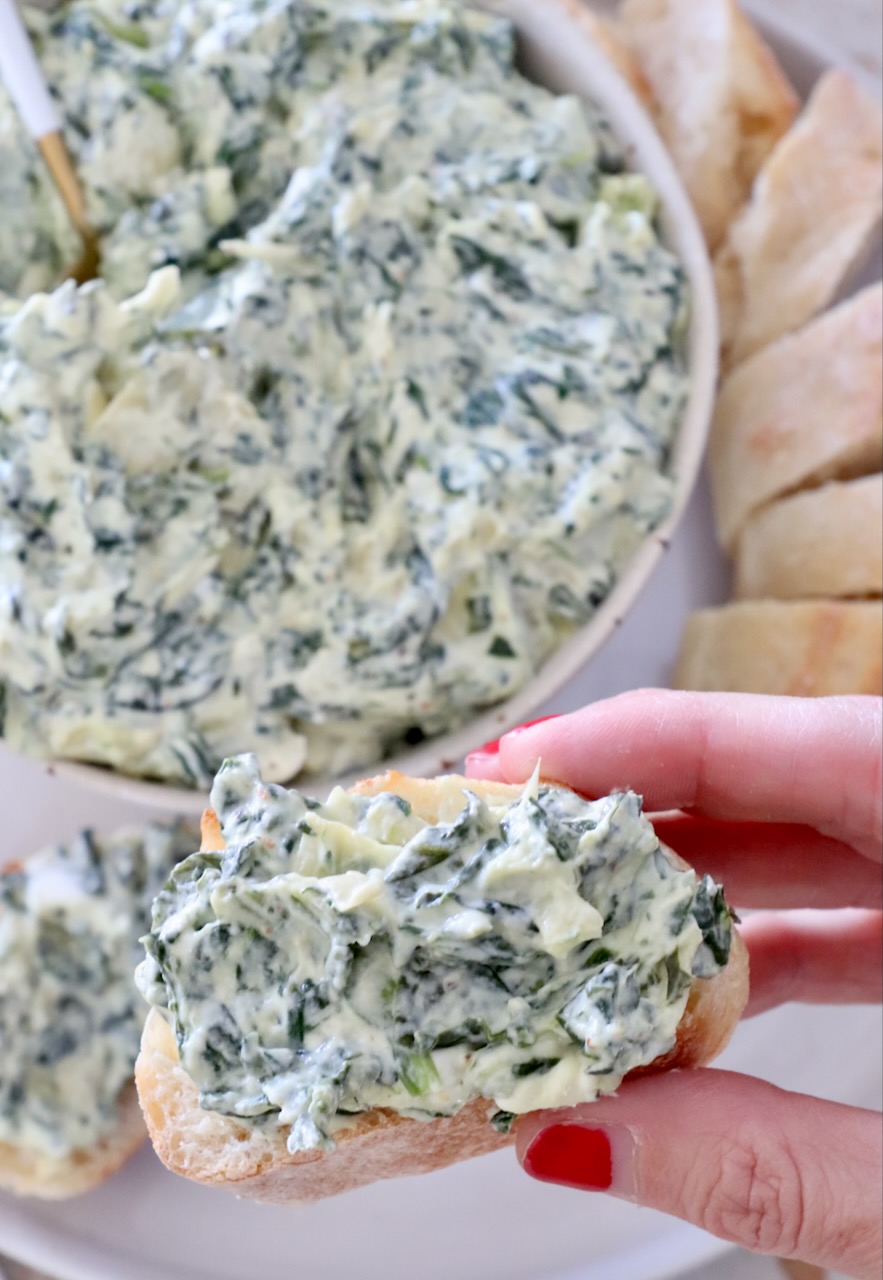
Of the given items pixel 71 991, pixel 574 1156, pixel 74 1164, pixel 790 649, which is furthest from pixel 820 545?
pixel 74 1164

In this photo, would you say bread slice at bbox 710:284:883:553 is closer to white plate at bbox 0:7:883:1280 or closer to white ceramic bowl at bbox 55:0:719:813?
white ceramic bowl at bbox 55:0:719:813

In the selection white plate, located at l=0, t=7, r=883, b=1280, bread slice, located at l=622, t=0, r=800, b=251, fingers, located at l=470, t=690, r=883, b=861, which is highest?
bread slice, located at l=622, t=0, r=800, b=251

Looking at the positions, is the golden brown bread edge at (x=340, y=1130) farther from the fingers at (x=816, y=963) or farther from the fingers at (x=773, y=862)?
the fingers at (x=816, y=963)

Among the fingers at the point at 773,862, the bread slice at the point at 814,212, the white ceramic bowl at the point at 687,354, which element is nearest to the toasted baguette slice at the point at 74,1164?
the white ceramic bowl at the point at 687,354

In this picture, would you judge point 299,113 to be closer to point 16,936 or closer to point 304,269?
point 304,269

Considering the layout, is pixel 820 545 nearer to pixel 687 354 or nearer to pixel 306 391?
pixel 687 354

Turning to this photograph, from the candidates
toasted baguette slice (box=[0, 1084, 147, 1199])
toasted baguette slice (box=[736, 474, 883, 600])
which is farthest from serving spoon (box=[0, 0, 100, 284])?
toasted baguette slice (box=[0, 1084, 147, 1199])

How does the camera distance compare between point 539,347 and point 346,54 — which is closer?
point 539,347

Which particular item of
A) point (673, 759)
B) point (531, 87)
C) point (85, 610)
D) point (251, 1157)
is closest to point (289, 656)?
point (85, 610)
